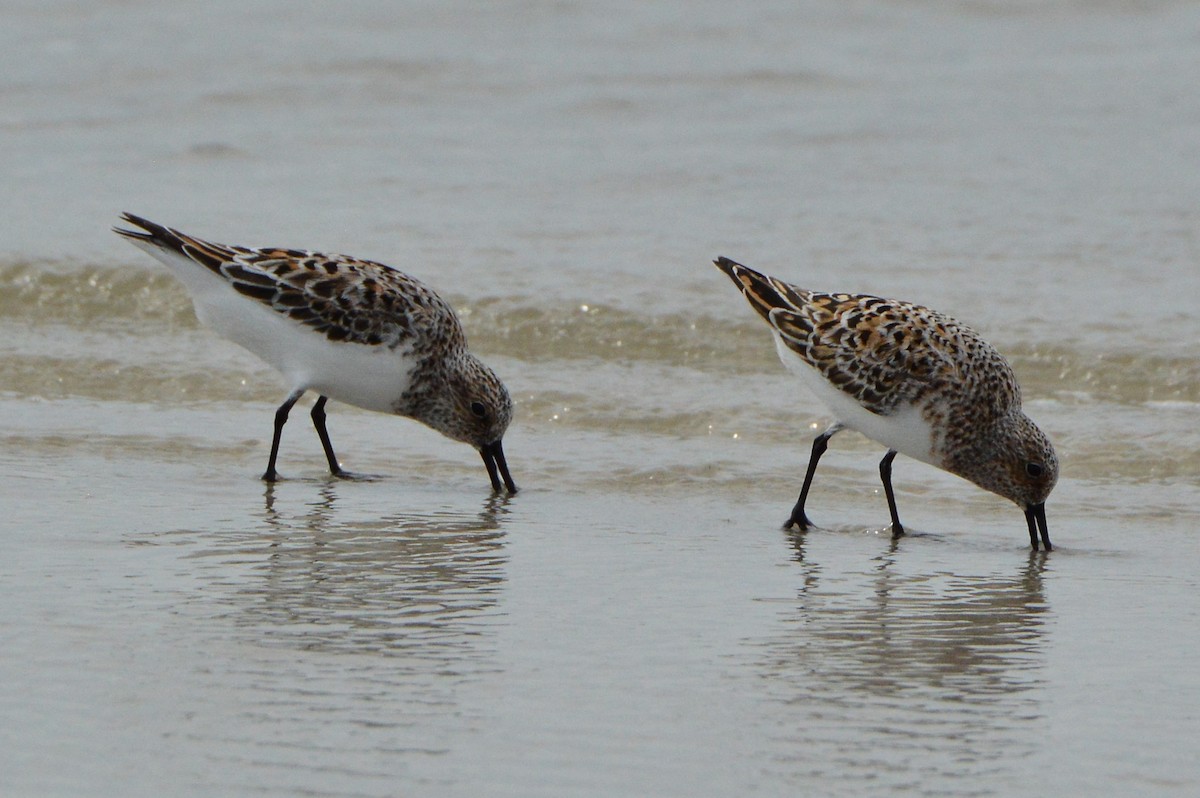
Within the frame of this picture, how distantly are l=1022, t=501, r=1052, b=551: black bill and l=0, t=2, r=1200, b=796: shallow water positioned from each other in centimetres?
8

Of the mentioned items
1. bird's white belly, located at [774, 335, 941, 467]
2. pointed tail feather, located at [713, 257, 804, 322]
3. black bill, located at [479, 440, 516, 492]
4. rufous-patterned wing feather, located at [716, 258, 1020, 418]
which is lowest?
black bill, located at [479, 440, 516, 492]

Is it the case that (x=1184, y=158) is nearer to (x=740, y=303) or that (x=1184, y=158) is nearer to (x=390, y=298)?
(x=740, y=303)

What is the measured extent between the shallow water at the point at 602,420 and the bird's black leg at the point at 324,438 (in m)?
0.20

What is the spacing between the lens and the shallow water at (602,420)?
4.36m

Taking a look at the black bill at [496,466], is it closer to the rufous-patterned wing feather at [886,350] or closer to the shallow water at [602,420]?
the shallow water at [602,420]

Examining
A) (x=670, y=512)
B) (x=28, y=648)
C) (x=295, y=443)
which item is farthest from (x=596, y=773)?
(x=295, y=443)

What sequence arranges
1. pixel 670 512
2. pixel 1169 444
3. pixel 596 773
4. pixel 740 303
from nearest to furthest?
pixel 596 773 < pixel 670 512 < pixel 1169 444 < pixel 740 303

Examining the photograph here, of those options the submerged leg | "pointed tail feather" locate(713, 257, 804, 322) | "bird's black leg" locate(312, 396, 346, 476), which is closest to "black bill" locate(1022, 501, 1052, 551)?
the submerged leg

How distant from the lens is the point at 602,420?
9.09 meters

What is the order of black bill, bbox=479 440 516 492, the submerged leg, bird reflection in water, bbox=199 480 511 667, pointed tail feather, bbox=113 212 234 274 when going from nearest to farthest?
bird reflection in water, bbox=199 480 511 667 < the submerged leg < black bill, bbox=479 440 516 492 < pointed tail feather, bbox=113 212 234 274

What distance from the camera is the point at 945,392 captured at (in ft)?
24.3

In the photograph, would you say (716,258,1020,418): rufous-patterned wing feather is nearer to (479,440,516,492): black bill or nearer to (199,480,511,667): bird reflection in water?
(479,440,516,492): black bill

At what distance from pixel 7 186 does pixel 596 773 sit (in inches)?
418

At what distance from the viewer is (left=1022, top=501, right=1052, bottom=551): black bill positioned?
275 inches
